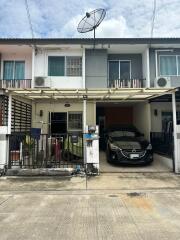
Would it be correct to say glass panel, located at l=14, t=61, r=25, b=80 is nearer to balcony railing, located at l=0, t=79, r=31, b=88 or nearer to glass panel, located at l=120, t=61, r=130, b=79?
balcony railing, located at l=0, t=79, r=31, b=88

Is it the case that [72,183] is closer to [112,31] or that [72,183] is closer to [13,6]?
[13,6]

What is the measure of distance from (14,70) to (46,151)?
749 centimetres

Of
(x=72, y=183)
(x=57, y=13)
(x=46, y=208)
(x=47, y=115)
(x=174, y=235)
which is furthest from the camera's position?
(x=47, y=115)

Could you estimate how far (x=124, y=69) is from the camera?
545 inches

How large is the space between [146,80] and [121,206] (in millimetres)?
9394

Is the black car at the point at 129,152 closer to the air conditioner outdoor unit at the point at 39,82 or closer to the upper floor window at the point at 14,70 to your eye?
the air conditioner outdoor unit at the point at 39,82

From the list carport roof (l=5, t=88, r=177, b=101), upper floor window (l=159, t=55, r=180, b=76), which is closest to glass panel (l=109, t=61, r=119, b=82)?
upper floor window (l=159, t=55, r=180, b=76)

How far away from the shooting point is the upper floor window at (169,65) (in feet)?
44.1

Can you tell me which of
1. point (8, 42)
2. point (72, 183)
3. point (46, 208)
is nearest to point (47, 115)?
point (8, 42)

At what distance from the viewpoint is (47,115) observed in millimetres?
12320

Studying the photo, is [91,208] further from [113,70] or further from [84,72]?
[113,70]

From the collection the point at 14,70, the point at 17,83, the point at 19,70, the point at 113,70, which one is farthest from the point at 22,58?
the point at 113,70

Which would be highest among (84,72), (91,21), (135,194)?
(91,21)

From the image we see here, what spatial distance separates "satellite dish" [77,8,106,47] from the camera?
12.7m
